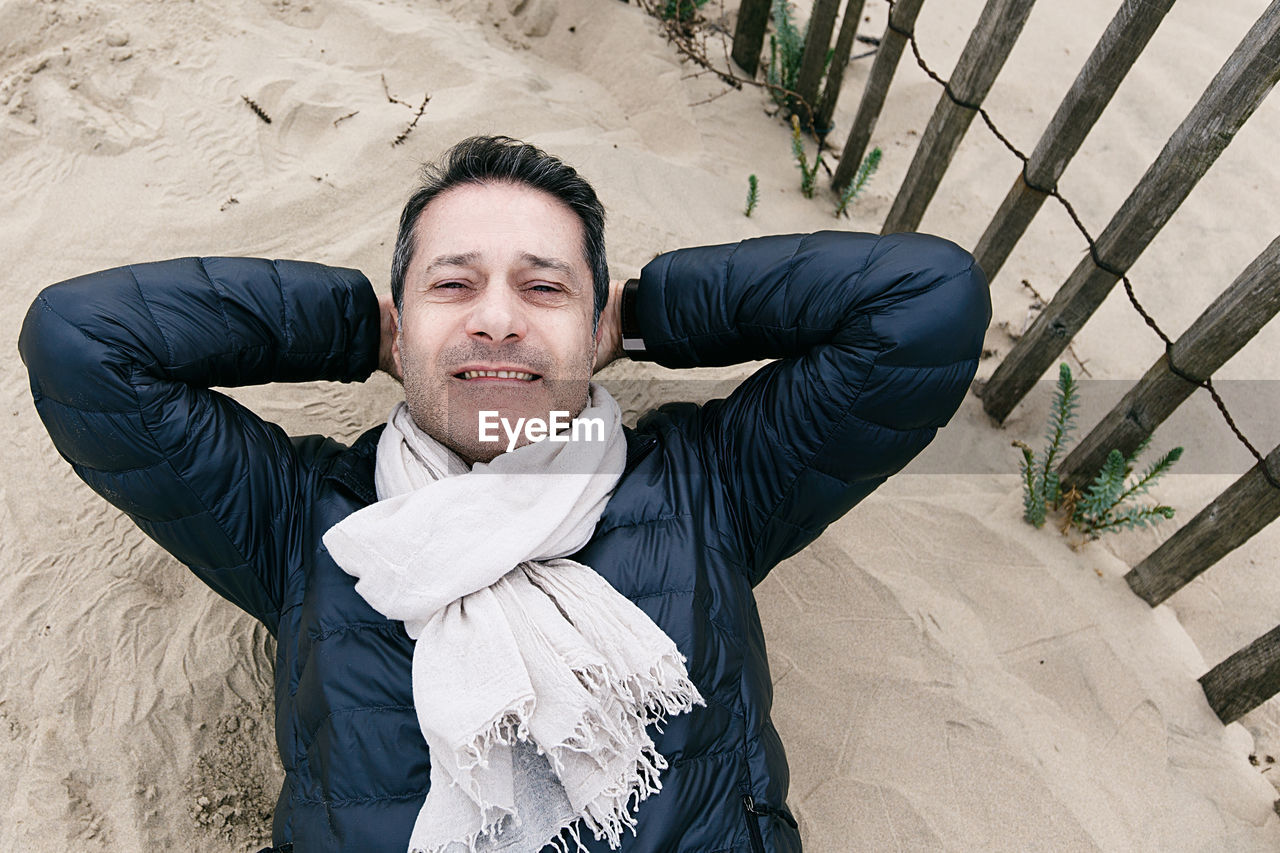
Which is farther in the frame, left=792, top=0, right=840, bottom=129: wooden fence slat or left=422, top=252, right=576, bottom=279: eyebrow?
left=792, top=0, right=840, bottom=129: wooden fence slat

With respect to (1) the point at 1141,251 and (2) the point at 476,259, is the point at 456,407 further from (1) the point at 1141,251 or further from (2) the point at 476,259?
(1) the point at 1141,251

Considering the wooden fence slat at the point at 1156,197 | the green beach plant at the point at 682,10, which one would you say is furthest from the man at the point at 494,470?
the green beach plant at the point at 682,10

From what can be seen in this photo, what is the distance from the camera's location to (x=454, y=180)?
7.02 ft

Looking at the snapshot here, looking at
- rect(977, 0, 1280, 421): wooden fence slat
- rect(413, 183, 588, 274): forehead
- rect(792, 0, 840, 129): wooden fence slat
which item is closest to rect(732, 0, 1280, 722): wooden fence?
rect(977, 0, 1280, 421): wooden fence slat

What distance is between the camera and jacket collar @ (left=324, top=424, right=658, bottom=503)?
6.77 ft

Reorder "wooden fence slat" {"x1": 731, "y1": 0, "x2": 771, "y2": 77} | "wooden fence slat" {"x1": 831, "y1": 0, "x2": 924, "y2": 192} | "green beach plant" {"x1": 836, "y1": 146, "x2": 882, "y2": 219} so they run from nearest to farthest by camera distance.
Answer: "wooden fence slat" {"x1": 831, "y1": 0, "x2": 924, "y2": 192} < "green beach plant" {"x1": 836, "y1": 146, "x2": 882, "y2": 219} < "wooden fence slat" {"x1": 731, "y1": 0, "x2": 771, "y2": 77}

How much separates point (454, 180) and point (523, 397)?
63 cm

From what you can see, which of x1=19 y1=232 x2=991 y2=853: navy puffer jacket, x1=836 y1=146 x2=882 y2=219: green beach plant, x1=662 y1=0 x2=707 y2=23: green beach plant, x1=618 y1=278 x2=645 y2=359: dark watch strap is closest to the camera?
x1=19 y1=232 x2=991 y2=853: navy puffer jacket

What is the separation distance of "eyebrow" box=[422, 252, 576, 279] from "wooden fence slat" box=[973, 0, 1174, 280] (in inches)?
68.3

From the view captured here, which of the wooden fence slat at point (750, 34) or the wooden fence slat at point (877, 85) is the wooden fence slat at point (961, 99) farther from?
the wooden fence slat at point (750, 34)

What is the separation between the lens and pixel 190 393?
1.98 metres

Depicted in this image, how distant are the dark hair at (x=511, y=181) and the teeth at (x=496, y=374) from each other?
0.27 meters

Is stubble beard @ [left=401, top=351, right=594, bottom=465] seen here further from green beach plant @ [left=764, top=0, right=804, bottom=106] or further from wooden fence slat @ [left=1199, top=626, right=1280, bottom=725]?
green beach plant @ [left=764, top=0, right=804, bottom=106]

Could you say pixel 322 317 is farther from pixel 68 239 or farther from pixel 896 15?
pixel 896 15
